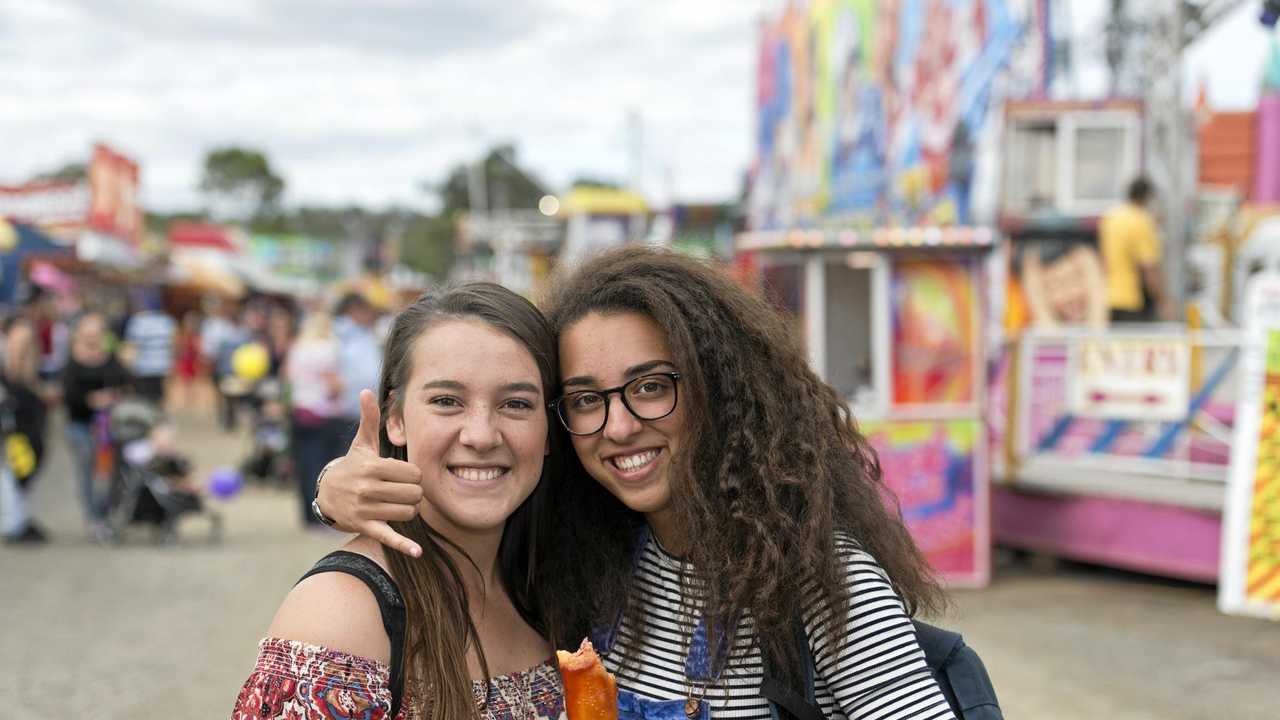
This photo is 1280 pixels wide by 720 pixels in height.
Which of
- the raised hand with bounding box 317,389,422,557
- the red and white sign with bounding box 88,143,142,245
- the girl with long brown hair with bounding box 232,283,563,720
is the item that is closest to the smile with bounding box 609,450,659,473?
the girl with long brown hair with bounding box 232,283,563,720

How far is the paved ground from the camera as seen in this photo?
16.9 feet

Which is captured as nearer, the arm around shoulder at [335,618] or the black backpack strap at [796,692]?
the arm around shoulder at [335,618]

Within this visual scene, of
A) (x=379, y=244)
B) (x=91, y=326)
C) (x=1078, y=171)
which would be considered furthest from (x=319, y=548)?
(x=379, y=244)

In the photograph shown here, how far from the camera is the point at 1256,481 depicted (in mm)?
5926

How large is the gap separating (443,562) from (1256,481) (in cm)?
518

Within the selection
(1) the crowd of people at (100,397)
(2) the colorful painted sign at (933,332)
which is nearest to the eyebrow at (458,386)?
(2) the colorful painted sign at (933,332)

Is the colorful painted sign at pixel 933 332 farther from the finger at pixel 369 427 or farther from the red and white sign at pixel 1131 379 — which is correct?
the finger at pixel 369 427

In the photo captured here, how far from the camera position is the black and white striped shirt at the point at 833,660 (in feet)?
5.91

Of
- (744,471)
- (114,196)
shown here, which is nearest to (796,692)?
(744,471)

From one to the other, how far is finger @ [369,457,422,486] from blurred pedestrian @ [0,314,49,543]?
26.7ft

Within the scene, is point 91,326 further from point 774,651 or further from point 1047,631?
point 774,651

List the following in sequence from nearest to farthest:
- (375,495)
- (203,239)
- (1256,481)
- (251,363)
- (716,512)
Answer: (375,495) → (716,512) → (1256,481) → (251,363) → (203,239)

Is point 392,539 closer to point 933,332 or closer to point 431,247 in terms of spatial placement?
point 933,332

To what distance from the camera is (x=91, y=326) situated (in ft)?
30.8
